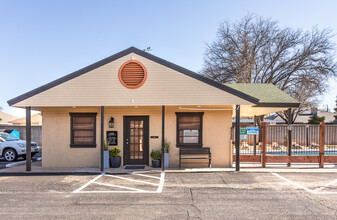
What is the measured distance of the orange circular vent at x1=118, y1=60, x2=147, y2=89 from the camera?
31.9 ft

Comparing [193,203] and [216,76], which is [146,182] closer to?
[193,203]

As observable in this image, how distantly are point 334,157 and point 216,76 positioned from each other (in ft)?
50.9

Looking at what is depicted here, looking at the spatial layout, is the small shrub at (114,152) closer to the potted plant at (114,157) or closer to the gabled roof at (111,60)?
the potted plant at (114,157)

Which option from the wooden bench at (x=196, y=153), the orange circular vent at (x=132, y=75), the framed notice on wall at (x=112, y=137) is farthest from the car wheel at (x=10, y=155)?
the wooden bench at (x=196, y=153)

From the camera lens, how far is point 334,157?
10750 millimetres

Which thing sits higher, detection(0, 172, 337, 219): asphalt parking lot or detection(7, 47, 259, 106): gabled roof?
detection(7, 47, 259, 106): gabled roof

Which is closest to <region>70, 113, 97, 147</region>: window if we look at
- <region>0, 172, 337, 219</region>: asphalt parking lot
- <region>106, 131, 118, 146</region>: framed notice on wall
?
<region>106, 131, 118, 146</region>: framed notice on wall

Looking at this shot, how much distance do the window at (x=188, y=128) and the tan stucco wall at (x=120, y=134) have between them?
0.24 metres

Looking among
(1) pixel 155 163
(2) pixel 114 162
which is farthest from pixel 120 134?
(1) pixel 155 163

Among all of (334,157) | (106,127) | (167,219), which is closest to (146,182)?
(167,219)

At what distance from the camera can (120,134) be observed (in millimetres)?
11000

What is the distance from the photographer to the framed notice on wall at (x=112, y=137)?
10.9m

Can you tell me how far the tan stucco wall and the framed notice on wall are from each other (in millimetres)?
183

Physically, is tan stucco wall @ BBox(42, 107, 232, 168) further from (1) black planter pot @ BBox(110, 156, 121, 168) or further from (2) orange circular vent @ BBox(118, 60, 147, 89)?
(2) orange circular vent @ BBox(118, 60, 147, 89)
